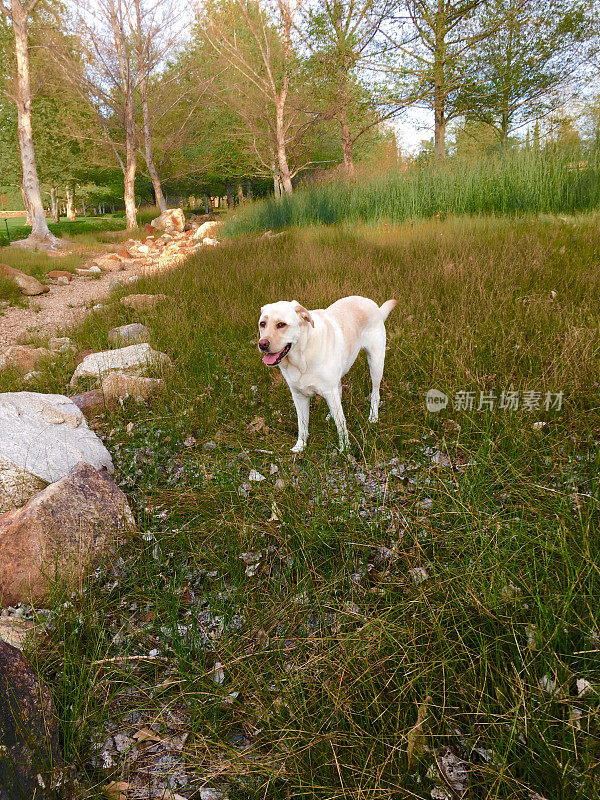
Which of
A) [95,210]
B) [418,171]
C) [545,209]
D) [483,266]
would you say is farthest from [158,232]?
[95,210]

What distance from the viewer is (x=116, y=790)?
1616 millimetres

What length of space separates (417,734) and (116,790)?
1.11m

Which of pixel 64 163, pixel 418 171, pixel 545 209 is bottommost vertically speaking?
pixel 545 209

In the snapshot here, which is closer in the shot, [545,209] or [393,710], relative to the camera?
[393,710]

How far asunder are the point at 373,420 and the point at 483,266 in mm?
4317

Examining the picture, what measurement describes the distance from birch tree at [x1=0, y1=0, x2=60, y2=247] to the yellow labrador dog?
19.0m

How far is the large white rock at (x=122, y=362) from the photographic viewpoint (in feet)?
17.8

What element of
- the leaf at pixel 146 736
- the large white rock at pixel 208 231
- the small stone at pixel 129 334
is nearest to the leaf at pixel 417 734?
the leaf at pixel 146 736

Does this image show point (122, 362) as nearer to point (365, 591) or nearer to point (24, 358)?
point (24, 358)

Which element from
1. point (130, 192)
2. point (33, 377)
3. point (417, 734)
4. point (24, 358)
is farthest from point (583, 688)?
point (130, 192)

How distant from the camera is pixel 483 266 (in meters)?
6.86

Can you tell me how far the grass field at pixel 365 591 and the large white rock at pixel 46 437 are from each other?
0.34 m

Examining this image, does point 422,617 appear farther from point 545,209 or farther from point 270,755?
point 545,209

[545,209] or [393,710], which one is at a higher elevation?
[545,209]
